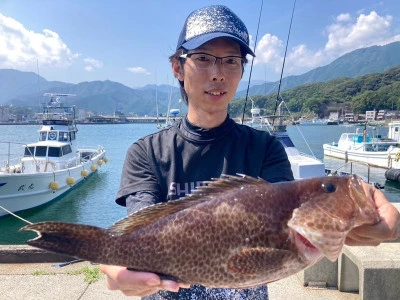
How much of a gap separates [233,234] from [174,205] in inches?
13.9

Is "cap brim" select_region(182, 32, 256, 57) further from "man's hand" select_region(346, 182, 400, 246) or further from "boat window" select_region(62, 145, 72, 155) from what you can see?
"boat window" select_region(62, 145, 72, 155)

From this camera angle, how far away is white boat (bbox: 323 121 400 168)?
30.0m

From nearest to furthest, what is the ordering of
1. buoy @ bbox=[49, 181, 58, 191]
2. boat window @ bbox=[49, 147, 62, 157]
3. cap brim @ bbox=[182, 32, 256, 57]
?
cap brim @ bbox=[182, 32, 256, 57] < buoy @ bbox=[49, 181, 58, 191] < boat window @ bbox=[49, 147, 62, 157]

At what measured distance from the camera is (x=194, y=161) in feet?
7.73

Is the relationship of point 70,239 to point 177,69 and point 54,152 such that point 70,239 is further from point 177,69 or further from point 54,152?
point 54,152

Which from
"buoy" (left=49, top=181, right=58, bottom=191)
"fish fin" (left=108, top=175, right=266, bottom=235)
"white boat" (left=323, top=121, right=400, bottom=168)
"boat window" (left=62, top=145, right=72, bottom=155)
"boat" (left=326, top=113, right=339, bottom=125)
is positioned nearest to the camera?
"fish fin" (left=108, top=175, right=266, bottom=235)

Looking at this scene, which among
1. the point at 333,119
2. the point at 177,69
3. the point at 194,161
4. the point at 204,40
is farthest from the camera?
the point at 333,119

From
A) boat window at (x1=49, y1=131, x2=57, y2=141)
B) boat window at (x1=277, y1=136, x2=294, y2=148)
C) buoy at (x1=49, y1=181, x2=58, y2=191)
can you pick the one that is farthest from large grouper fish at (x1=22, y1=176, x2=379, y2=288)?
boat window at (x1=49, y1=131, x2=57, y2=141)

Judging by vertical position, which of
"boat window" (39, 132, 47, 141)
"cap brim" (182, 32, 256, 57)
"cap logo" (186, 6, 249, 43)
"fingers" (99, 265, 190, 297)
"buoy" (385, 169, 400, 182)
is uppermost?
"cap logo" (186, 6, 249, 43)

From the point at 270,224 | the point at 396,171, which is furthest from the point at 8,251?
the point at 396,171

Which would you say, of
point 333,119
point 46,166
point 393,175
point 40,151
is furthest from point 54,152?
point 333,119

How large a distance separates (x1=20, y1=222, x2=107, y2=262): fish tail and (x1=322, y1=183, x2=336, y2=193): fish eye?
1181mm

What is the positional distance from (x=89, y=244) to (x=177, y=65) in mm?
1381

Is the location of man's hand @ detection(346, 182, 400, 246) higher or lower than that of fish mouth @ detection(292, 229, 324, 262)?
higher
